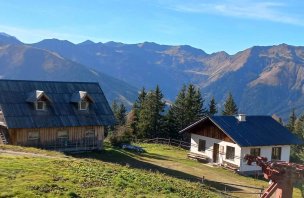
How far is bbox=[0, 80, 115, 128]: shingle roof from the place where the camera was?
125ft

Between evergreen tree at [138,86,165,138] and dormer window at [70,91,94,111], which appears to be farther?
evergreen tree at [138,86,165,138]

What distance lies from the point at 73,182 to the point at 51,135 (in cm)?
2114

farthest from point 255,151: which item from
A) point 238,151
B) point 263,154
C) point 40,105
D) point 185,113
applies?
point 185,113

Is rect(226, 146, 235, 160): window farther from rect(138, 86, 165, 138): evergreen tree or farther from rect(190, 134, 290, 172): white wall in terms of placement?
rect(138, 86, 165, 138): evergreen tree

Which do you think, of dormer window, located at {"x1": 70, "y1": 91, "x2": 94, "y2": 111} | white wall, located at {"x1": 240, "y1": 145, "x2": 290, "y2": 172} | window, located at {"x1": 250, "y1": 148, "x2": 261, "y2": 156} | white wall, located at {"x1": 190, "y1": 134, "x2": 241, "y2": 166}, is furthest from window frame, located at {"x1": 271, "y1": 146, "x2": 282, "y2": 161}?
dormer window, located at {"x1": 70, "y1": 91, "x2": 94, "y2": 111}

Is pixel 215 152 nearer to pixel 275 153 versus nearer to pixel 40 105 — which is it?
pixel 275 153

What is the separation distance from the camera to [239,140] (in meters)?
46.4

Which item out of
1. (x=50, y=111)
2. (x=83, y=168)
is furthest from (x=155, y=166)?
(x=83, y=168)

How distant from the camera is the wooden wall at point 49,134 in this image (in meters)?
38.0

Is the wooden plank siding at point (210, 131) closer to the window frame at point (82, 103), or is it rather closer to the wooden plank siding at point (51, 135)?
the wooden plank siding at point (51, 135)

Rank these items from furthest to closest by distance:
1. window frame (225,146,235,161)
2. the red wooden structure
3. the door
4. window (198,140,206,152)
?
window (198,140,206,152)
the door
window frame (225,146,235,161)
the red wooden structure

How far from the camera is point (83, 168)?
2334 centimetres

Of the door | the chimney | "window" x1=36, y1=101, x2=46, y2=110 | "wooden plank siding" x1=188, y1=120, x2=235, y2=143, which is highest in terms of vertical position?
"window" x1=36, y1=101, x2=46, y2=110

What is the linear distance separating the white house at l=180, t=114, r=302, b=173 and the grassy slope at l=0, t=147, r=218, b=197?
23982 mm
